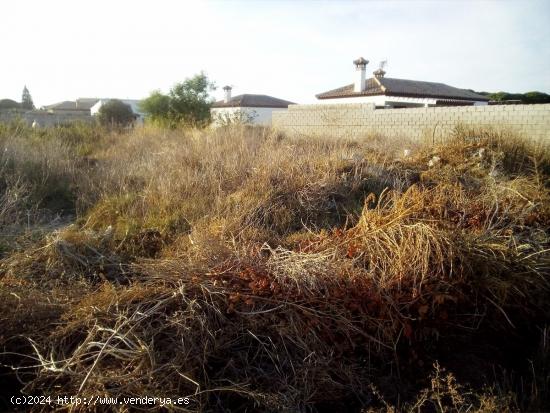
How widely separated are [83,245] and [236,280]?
190 centimetres

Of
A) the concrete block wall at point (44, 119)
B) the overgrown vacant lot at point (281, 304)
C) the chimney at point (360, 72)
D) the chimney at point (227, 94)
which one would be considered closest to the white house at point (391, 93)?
the chimney at point (360, 72)

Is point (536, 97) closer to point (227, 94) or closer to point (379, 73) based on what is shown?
point (379, 73)

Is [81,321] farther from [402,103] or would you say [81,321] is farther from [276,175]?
[402,103]

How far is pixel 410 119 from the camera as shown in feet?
37.1

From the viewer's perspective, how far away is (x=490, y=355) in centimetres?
318

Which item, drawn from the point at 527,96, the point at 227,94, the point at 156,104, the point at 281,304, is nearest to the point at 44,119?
the point at 156,104

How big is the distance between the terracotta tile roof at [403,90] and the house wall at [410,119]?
12.8m

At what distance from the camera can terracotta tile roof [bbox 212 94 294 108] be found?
1371 inches

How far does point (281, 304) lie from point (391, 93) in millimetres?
24936

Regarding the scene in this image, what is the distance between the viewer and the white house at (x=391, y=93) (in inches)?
950

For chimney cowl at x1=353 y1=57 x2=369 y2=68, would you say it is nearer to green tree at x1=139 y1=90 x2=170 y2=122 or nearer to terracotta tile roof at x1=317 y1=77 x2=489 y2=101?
terracotta tile roof at x1=317 y1=77 x2=489 y2=101

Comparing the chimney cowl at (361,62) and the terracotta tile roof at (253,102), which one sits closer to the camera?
the chimney cowl at (361,62)

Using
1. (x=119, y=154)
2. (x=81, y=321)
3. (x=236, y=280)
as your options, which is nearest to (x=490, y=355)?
(x=236, y=280)

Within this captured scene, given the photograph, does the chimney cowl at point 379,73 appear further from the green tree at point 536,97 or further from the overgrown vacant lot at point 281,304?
the overgrown vacant lot at point 281,304
